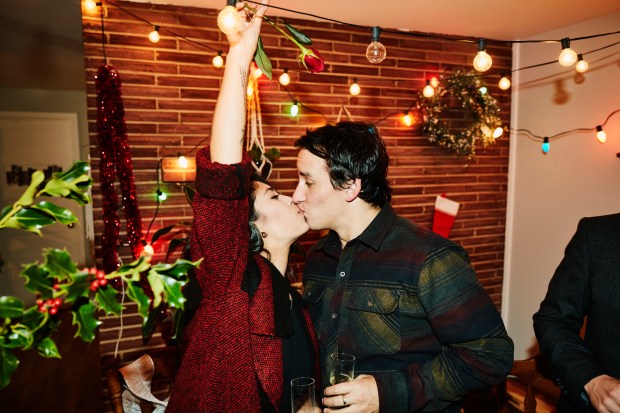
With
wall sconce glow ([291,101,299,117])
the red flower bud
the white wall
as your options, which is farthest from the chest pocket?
the white wall

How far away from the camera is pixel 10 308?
57 cm

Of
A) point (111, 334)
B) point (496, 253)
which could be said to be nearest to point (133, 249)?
point (111, 334)

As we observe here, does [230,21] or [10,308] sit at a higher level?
[230,21]

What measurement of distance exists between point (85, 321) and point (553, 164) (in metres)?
4.10

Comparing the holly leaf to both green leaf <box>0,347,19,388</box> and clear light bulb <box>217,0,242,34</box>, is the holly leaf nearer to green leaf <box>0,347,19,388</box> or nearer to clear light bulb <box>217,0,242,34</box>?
green leaf <box>0,347,19,388</box>

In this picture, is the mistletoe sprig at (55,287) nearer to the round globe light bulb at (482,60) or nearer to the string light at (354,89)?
the round globe light bulb at (482,60)

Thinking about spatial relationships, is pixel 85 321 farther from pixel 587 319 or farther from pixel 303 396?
pixel 587 319

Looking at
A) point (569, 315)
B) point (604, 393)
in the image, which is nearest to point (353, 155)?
point (569, 315)

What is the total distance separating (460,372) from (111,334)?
104 inches

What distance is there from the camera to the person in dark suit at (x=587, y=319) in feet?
4.79

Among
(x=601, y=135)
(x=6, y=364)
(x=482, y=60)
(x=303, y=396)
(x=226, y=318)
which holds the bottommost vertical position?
(x=303, y=396)

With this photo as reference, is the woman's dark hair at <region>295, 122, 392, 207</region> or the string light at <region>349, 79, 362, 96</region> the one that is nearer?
the woman's dark hair at <region>295, 122, 392, 207</region>

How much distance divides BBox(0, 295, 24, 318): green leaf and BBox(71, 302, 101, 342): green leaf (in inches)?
2.6

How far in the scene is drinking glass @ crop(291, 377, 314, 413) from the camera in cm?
113
